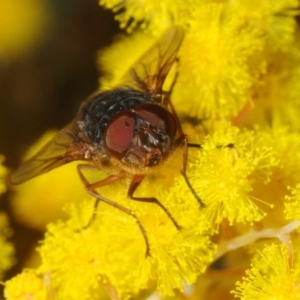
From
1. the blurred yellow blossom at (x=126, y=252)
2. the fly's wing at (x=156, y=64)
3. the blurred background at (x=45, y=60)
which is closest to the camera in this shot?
the blurred yellow blossom at (x=126, y=252)

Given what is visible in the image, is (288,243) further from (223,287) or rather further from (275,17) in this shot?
(275,17)

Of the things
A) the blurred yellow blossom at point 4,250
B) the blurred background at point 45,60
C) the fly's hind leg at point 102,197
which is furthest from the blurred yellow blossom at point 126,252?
the blurred background at point 45,60

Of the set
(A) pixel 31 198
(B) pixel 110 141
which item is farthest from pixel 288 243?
(A) pixel 31 198

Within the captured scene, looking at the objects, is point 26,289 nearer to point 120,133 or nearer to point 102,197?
point 102,197

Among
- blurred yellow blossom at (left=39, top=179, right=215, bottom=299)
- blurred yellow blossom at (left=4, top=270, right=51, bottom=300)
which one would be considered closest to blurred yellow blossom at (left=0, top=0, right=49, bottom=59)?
blurred yellow blossom at (left=39, top=179, right=215, bottom=299)

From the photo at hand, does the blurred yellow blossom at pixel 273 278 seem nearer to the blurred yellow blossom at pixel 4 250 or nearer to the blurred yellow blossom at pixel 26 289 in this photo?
the blurred yellow blossom at pixel 26 289
